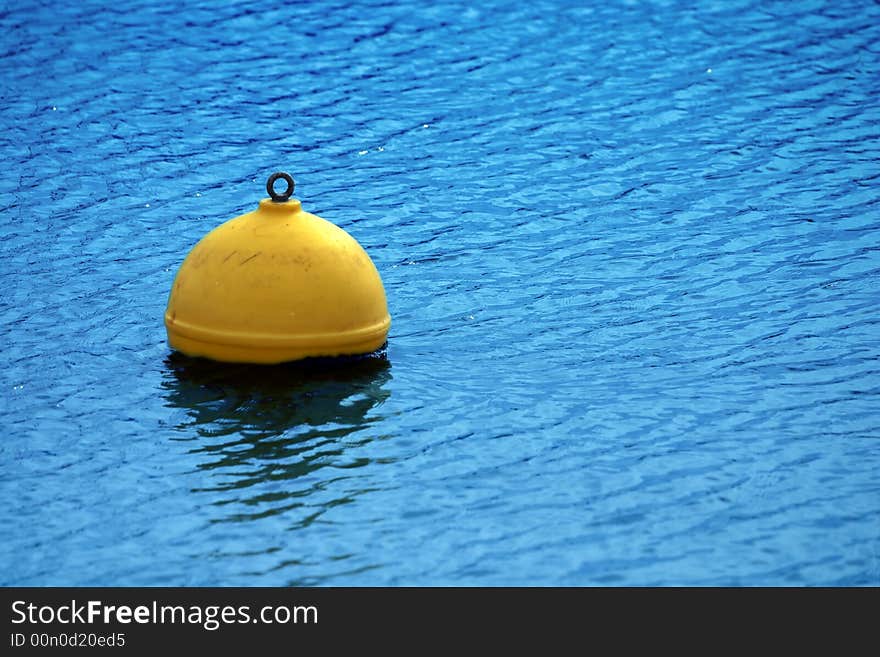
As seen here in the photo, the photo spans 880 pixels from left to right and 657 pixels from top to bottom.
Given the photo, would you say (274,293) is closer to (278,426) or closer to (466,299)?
(278,426)

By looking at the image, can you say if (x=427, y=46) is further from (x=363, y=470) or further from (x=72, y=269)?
(x=363, y=470)

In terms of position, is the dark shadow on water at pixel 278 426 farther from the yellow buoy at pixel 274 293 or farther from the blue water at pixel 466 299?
the yellow buoy at pixel 274 293

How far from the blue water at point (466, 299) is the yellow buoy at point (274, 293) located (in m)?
0.24

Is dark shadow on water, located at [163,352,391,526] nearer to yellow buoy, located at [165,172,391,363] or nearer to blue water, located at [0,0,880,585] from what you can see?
blue water, located at [0,0,880,585]

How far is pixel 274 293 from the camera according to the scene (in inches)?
356

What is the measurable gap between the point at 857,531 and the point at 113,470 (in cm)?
400

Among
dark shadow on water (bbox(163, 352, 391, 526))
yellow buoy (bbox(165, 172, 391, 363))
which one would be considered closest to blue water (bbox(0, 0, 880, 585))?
dark shadow on water (bbox(163, 352, 391, 526))

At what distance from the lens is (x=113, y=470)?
26.4 feet

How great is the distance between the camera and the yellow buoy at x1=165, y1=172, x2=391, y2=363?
9.06 metres

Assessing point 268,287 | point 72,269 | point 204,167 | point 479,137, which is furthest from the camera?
point 479,137

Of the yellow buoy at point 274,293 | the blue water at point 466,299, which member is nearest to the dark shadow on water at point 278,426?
the blue water at point 466,299

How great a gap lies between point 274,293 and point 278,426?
0.87 metres

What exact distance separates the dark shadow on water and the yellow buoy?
156 mm
